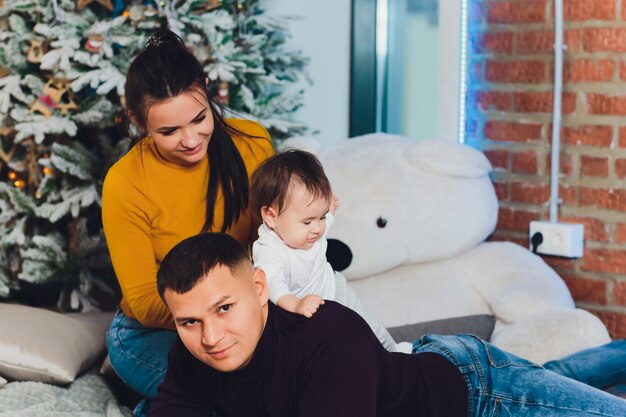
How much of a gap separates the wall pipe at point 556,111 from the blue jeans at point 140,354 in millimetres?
1298

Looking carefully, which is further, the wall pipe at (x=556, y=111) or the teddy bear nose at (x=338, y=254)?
the wall pipe at (x=556, y=111)

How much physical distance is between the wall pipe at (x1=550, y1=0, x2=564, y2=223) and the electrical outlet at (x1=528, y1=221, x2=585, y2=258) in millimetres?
36

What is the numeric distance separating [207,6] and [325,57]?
79 cm

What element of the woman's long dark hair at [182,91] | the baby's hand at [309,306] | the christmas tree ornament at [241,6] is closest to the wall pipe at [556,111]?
the christmas tree ornament at [241,6]

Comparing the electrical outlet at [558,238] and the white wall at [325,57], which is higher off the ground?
the white wall at [325,57]

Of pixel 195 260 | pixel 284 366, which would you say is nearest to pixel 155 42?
pixel 195 260

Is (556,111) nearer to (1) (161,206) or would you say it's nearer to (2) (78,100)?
(1) (161,206)

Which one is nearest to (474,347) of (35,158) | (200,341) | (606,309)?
(200,341)

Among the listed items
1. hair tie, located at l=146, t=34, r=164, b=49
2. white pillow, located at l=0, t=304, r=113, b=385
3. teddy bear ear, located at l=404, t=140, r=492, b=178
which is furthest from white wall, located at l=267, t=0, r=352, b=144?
hair tie, located at l=146, t=34, r=164, b=49

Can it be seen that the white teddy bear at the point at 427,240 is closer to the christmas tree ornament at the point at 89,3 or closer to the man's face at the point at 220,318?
the christmas tree ornament at the point at 89,3

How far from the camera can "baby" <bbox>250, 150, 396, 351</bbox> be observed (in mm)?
1864

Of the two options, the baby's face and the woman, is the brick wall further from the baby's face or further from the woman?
the baby's face

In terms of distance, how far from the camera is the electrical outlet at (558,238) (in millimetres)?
2902

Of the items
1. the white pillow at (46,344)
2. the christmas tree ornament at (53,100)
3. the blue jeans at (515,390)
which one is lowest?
the white pillow at (46,344)
